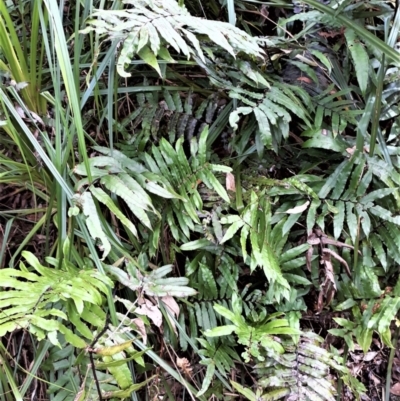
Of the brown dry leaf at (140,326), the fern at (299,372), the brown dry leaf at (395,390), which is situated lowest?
the brown dry leaf at (395,390)

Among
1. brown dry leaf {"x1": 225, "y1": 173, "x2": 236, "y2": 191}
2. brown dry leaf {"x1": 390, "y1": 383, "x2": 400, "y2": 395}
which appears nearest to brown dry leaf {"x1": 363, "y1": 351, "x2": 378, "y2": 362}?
brown dry leaf {"x1": 390, "y1": 383, "x2": 400, "y2": 395}

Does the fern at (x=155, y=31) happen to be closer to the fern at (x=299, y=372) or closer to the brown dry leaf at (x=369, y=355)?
the fern at (x=299, y=372)

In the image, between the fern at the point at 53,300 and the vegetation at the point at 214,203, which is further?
the vegetation at the point at 214,203

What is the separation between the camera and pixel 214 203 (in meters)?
1.19

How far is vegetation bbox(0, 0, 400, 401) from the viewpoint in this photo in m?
1.04

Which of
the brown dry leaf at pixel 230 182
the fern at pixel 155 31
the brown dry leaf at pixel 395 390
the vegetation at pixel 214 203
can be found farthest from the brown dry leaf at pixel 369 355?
the fern at pixel 155 31

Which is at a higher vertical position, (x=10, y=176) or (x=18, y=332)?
(x=10, y=176)

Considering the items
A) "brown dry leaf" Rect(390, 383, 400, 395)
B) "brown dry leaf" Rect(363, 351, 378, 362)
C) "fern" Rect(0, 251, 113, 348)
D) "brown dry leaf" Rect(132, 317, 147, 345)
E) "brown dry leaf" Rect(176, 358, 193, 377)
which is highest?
"fern" Rect(0, 251, 113, 348)

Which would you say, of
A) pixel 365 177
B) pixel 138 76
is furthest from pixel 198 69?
pixel 365 177

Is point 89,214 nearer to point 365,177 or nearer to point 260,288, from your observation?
point 260,288

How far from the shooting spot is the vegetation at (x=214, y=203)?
104 cm

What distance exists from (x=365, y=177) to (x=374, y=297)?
1.11 feet

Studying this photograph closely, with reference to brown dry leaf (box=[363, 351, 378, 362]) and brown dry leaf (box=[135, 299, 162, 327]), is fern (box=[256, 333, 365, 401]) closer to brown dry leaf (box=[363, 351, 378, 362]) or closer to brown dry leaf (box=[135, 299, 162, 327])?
brown dry leaf (box=[363, 351, 378, 362])

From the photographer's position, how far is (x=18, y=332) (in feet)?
3.72
